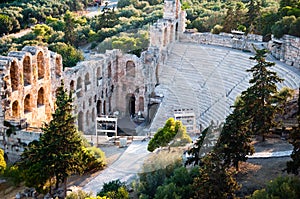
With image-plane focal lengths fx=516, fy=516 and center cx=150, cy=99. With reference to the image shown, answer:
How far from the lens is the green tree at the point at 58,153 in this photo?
63.5 feet

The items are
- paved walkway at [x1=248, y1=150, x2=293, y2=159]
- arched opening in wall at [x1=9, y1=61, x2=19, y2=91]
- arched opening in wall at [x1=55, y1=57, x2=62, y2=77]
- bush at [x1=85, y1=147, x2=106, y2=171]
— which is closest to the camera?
paved walkway at [x1=248, y1=150, x2=293, y2=159]

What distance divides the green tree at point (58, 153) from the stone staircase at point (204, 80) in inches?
441

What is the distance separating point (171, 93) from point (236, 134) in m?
16.5

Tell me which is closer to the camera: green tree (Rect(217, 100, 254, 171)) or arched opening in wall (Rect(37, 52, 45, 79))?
green tree (Rect(217, 100, 254, 171))

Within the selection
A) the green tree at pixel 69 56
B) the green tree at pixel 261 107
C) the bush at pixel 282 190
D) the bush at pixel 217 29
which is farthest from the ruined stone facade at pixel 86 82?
the bush at pixel 282 190

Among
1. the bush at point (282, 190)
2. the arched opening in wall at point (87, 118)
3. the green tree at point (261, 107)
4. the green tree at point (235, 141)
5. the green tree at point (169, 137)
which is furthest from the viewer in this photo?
the arched opening in wall at point (87, 118)

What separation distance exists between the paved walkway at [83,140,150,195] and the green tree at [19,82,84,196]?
111cm

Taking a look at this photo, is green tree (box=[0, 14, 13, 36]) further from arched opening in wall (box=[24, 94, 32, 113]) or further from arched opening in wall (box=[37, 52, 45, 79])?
arched opening in wall (box=[24, 94, 32, 113])

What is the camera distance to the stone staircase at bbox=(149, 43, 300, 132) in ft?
101

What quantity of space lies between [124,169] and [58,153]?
11.2ft

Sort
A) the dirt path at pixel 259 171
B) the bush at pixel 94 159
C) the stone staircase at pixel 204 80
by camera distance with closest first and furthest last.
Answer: the dirt path at pixel 259 171
the bush at pixel 94 159
the stone staircase at pixel 204 80

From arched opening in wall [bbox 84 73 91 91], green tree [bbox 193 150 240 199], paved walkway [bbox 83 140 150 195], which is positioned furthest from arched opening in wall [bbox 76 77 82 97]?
green tree [bbox 193 150 240 199]

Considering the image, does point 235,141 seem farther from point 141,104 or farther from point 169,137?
point 141,104

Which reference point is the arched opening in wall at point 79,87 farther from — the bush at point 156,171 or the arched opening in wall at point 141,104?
the bush at point 156,171
